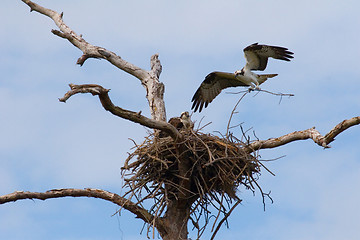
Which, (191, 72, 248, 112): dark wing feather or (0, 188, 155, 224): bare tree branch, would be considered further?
(191, 72, 248, 112): dark wing feather

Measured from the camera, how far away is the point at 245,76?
30.9ft

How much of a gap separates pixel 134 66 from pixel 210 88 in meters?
1.88

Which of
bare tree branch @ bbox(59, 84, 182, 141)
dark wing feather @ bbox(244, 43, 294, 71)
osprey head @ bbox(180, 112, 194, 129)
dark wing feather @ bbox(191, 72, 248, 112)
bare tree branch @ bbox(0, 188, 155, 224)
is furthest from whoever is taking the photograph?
dark wing feather @ bbox(191, 72, 248, 112)

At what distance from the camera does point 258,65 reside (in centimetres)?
941

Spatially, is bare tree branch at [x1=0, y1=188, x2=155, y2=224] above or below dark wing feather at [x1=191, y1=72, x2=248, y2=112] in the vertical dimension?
below

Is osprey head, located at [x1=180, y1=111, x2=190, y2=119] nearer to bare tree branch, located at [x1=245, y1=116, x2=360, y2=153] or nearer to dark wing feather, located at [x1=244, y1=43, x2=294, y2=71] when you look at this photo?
bare tree branch, located at [x1=245, y1=116, x2=360, y2=153]

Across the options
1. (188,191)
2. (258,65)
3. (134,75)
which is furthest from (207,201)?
(258,65)

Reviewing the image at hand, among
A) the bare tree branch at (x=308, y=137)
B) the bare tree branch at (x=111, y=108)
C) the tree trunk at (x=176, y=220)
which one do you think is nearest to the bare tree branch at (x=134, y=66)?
the tree trunk at (x=176, y=220)

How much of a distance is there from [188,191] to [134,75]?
7.95 ft

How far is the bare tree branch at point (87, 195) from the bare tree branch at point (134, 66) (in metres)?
1.38

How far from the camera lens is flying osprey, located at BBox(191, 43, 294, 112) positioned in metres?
9.04

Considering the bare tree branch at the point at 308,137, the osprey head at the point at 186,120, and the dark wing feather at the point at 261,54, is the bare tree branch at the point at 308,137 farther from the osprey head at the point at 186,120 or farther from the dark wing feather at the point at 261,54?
the dark wing feather at the point at 261,54

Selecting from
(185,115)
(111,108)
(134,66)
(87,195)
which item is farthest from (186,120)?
(111,108)

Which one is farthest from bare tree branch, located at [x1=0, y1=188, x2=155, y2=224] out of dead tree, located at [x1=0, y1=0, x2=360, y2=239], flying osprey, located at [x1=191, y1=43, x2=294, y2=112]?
flying osprey, located at [x1=191, y1=43, x2=294, y2=112]
